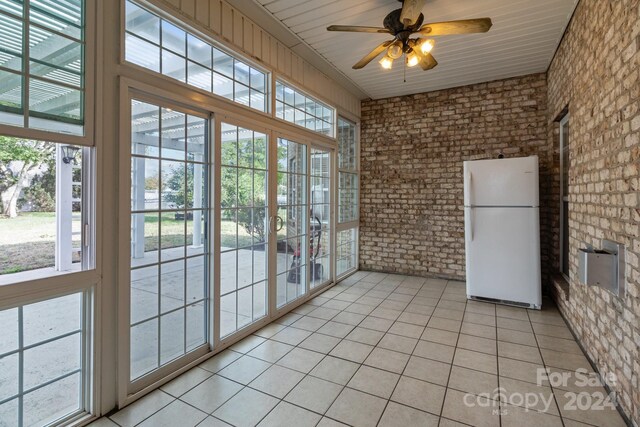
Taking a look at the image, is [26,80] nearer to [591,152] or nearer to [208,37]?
[208,37]

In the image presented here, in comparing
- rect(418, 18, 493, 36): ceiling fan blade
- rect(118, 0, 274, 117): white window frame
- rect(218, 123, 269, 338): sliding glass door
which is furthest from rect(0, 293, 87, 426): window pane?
rect(418, 18, 493, 36): ceiling fan blade

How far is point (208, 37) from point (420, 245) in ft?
13.9

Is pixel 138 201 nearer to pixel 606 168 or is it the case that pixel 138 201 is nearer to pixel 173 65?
pixel 173 65

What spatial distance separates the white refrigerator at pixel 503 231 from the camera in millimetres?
3730

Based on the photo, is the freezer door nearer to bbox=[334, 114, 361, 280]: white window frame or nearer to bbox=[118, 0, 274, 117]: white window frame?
bbox=[334, 114, 361, 280]: white window frame

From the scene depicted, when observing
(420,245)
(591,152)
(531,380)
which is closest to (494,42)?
(591,152)

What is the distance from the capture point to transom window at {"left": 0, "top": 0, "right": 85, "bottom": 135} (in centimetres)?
157

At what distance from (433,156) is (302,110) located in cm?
239

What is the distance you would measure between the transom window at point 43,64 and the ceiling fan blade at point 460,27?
2.41 m

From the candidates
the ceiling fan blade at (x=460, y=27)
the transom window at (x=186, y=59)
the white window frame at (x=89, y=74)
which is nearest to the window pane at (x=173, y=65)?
the transom window at (x=186, y=59)

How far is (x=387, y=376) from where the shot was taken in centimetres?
237

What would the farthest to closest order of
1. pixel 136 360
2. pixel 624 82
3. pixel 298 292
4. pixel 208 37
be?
pixel 298 292 → pixel 208 37 → pixel 136 360 → pixel 624 82

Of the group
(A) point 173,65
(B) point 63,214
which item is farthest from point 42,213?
(A) point 173,65

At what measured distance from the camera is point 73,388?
75.0 inches
